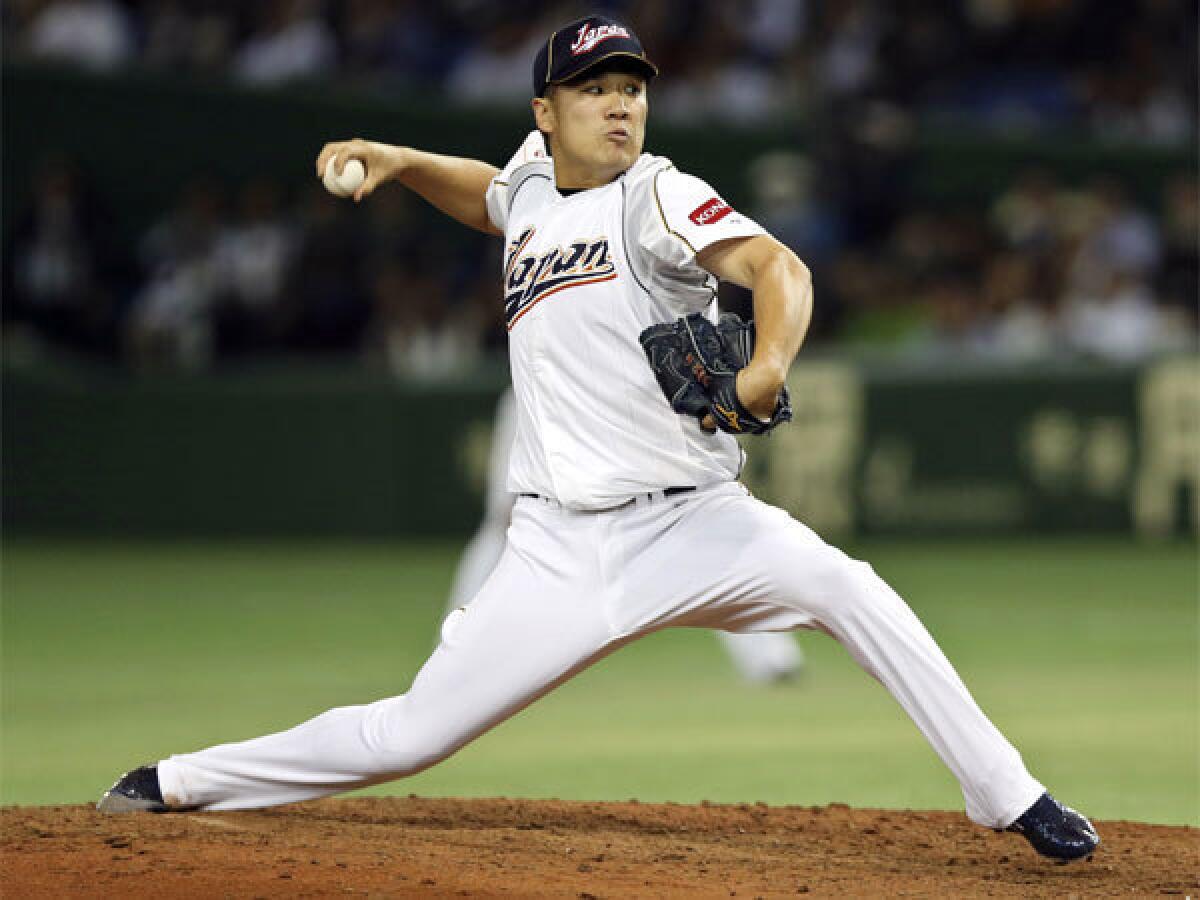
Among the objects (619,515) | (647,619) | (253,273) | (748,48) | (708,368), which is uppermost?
(748,48)

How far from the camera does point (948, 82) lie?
59.5 ft

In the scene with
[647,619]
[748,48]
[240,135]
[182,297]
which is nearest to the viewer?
[647,619]

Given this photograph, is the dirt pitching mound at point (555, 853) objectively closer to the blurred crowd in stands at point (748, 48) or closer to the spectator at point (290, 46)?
the blurred crowd in stands at point (748, 48)

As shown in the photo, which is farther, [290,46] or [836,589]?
[290,46]

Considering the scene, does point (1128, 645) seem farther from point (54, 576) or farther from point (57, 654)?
point (54, 576)

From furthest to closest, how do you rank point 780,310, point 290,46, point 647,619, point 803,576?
point 290,46
point 647,619
point 803,576
point 780,310

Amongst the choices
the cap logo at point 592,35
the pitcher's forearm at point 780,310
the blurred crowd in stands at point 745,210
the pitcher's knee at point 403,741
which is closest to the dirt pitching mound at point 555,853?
the pitcher's knee at point 403,741

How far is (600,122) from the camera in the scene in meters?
4.64

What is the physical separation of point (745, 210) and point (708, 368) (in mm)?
13005

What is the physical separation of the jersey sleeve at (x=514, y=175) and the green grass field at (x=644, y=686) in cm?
212

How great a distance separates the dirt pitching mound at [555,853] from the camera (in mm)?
4191

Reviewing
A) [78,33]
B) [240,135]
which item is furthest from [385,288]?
[78,33]

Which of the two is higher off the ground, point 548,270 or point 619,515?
point 548,270

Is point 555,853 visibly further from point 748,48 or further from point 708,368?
point 748,48
